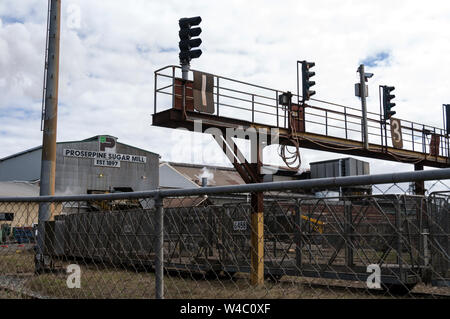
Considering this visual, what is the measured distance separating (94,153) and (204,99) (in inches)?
1170

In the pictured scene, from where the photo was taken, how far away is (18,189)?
3575cm

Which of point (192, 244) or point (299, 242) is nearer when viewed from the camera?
point (299, 242)

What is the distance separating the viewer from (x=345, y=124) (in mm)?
15984

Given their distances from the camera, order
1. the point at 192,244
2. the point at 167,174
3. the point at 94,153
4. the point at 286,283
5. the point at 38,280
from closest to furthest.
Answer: the point at 38,280 → the point at 286,283 → the point at 192,244 → the point at 94,153 → the point at 167,174

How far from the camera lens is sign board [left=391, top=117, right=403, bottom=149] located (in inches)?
685

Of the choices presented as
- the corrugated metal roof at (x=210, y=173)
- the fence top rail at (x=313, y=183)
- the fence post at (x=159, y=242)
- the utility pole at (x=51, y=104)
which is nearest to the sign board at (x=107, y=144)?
the corrugated metal roof at (x=210, y=173)

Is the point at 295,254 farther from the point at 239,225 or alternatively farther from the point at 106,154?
the point at 106,154

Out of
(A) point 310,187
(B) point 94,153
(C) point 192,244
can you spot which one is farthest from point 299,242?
(B) point 94,153

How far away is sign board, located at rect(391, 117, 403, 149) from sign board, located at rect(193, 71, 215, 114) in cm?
806

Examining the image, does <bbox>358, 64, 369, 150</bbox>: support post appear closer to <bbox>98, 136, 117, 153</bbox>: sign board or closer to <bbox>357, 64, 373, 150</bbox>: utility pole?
<bbox>357, 64, 373, 150</bbox>: utility pole

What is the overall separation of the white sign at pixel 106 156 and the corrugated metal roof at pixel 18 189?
3.51 m

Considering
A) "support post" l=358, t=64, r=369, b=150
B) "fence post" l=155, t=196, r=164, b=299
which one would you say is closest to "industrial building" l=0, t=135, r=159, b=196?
"support post" l=358, t=64, r=369, b=150

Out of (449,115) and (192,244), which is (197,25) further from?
(449,115)

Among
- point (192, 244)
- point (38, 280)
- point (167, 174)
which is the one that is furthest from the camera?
point (167, 174)
